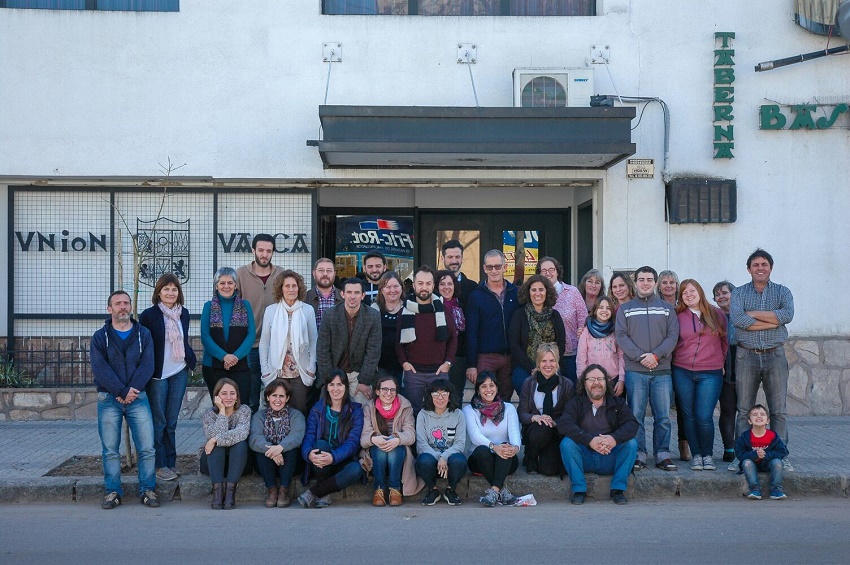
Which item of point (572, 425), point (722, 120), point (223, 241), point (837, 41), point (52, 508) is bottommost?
point (52, 508)

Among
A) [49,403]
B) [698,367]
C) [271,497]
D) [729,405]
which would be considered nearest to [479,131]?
[698,367]

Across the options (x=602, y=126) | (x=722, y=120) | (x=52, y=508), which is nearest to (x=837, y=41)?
(x=722, y=120)

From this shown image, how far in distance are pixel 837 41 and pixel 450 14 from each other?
4.80 metres

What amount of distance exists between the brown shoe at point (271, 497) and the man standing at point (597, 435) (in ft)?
8.14

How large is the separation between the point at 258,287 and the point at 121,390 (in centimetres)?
166

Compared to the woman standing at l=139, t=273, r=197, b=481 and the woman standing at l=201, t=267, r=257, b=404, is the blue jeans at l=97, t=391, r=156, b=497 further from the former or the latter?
the woman standing at l=201, t=267, r=257, b=404

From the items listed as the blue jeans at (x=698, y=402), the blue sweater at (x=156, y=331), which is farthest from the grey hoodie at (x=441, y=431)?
the blue sweater at (x=156, y=331)

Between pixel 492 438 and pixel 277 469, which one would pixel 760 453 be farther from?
pixel 277 469

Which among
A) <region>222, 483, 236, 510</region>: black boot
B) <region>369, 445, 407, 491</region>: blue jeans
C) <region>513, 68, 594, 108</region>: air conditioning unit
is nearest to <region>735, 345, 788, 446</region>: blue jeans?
<region>369, 445, 407, 491</region>: blue jeans

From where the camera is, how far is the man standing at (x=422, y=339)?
7.87 metres

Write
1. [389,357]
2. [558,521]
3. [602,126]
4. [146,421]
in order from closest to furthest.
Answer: [558,521]
[146,421]
[389,357]
[602,126]

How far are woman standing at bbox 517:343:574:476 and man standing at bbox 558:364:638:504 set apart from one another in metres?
0.17

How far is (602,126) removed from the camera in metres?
9.73

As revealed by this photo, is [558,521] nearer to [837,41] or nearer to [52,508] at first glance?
[52,508]
